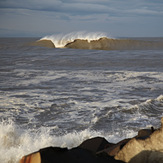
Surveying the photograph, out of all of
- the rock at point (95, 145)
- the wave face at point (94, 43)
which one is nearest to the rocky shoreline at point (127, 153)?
the rock at point (95, 145)

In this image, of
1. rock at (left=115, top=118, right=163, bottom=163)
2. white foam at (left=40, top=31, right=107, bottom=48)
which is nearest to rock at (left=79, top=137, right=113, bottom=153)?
rock at (left=115, top=118, right=163, bottom=163)

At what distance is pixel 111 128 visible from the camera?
157 inches

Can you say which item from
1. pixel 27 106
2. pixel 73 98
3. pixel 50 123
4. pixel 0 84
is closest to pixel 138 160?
pixel 50 123

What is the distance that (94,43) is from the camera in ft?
87.4

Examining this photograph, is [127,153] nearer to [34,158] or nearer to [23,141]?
[34,158]

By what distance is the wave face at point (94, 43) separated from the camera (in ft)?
87.0

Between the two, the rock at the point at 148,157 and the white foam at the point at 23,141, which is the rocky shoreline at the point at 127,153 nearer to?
the rock at the point at 148,157

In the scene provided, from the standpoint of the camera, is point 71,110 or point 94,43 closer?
point 71,110

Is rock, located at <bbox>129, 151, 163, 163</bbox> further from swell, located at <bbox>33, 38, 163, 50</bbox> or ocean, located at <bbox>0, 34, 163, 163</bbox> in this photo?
swell, located at <bbox>33, 38, 163, 50</bbox>

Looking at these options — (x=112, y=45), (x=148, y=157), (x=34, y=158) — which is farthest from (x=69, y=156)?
(x=112, y=45)

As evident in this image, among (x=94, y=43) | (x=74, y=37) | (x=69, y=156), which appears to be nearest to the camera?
(x=69, y=156)

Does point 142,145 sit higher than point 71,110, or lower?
higher

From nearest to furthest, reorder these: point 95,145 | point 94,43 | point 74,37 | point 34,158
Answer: point 34,158, point 95,145, point 94,43, point 74,37

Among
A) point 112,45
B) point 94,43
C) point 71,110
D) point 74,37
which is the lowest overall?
point 71,110
